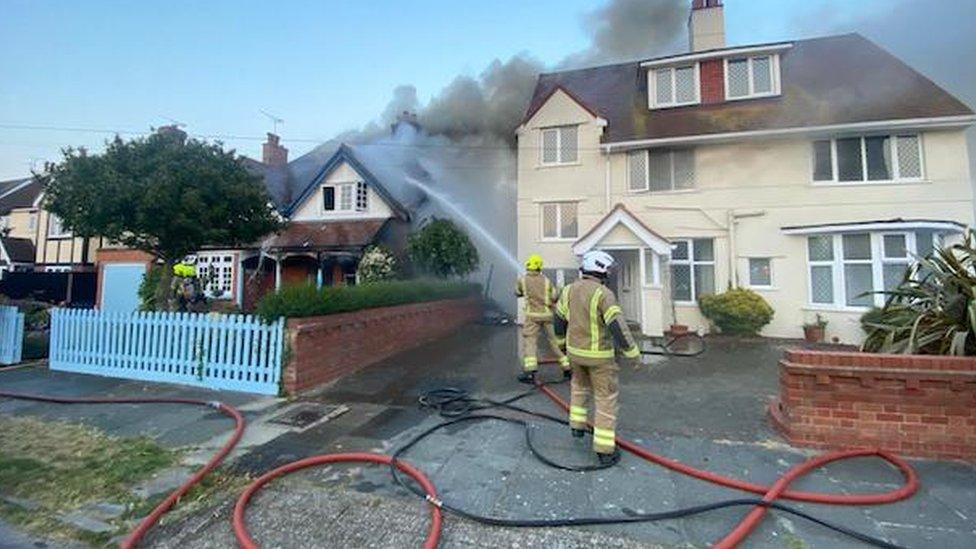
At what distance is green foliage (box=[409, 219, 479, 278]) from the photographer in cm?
1489

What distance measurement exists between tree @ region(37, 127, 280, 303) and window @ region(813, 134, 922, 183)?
1548 cm

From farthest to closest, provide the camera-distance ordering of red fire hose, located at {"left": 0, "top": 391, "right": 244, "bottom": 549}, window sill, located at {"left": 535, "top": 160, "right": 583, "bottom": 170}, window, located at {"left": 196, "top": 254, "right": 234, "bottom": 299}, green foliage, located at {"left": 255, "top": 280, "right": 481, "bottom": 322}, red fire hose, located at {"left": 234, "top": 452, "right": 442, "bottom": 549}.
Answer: window, located at {"left": 196, "top": 254, "right": 234, "bottom": 299}
window sill, located at {"left": 535, "top": 160, "right": 583, "bottom": 170}
green foliage, located at {"left": 255, "top": 280, "right": 481, "bottom": 322}
red fire hose, located at {"left": 0, "top": 391, "right": 244, "bottom": 549}
red fire hose, located at {"left": 234, "top": 452, "right": 442, "bottom": 549}

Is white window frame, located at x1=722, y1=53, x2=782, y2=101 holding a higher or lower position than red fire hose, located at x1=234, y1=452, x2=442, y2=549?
higher

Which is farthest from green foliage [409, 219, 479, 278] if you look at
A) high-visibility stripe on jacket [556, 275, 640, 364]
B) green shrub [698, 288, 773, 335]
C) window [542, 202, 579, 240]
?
high-visibility stripe on jacket [556, 275, 640, 364]

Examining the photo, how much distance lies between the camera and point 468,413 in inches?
228

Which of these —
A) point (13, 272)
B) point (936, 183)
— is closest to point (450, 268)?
point (936, 183)

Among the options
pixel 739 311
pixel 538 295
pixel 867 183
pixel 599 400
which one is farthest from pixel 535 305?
pixel 867 183

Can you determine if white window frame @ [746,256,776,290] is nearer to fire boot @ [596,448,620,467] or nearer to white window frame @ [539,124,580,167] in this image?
white window frame @ [539,124,580,167]

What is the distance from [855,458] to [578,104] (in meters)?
12.7

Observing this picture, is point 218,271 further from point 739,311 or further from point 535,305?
point 739,311

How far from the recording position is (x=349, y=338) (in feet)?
27.5

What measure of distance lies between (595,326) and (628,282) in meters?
10.3

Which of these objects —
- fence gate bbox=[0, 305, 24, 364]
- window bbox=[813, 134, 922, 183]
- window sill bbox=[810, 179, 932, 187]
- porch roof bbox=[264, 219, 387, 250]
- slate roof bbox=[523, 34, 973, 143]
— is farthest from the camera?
porch roof bbox=[264, 219, 387, 250]

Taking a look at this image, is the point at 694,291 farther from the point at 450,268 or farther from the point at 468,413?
the point at 468,413
